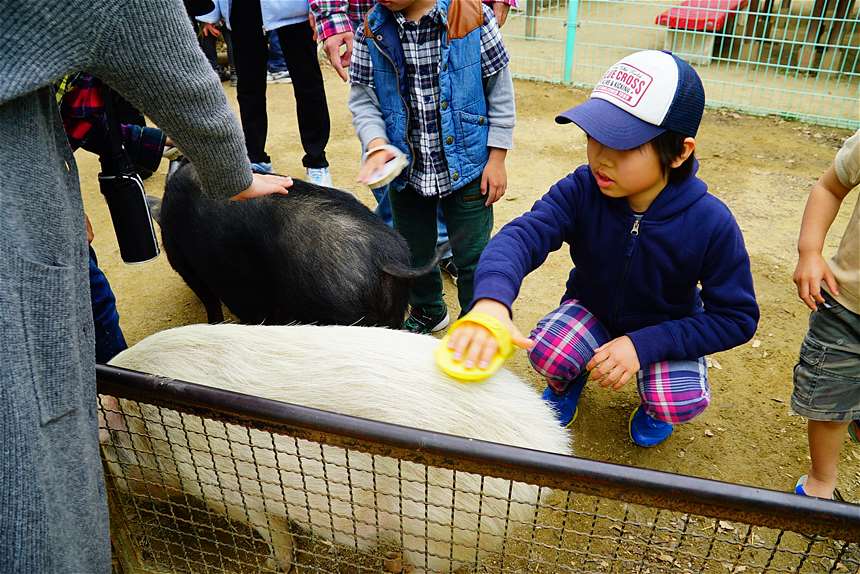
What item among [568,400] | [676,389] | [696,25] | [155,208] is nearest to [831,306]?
[676,389]

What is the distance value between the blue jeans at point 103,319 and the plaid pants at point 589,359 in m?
1.49

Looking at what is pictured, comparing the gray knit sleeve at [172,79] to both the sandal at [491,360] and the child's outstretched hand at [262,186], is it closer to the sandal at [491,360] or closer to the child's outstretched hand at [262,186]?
the child's outstretched hand at [262,186]

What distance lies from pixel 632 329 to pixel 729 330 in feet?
1.16

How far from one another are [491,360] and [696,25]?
561 cm

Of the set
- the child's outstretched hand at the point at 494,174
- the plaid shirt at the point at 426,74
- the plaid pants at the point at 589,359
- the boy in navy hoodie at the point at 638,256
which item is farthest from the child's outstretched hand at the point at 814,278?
the plaid shirt at the point at 426,74

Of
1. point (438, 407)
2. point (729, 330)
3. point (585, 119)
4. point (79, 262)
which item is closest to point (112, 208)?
point (79, 262)

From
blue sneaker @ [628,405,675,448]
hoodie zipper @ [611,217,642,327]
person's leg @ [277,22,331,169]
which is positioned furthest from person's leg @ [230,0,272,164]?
blue sneaker @ [628,405,675,448]

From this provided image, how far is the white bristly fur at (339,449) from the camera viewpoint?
4.86 feet

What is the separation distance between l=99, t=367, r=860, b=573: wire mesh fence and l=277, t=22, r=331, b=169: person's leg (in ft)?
8.35

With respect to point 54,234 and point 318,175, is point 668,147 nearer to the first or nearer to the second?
point 54,234

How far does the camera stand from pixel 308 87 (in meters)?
4.04

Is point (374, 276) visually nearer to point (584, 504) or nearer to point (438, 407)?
point (438, 407)

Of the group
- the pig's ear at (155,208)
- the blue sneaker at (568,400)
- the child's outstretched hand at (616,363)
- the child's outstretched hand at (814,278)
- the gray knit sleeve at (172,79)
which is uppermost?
the gray knit sleeve at (172,79)

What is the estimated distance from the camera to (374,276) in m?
2.22
